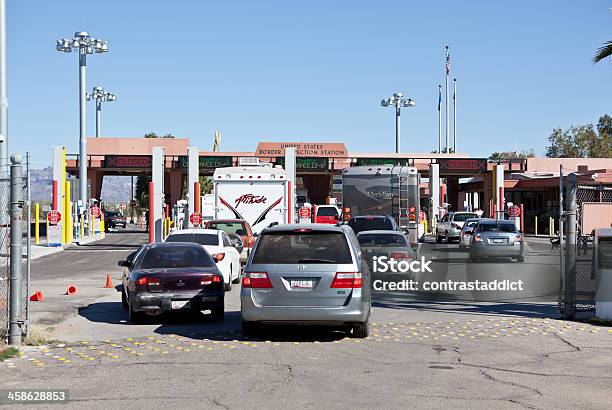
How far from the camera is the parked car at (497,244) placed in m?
30.8

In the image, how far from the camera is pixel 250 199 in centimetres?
3312

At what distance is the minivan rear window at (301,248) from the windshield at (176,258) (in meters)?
2.89

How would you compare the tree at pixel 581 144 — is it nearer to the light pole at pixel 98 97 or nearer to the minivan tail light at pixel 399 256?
the light pole at pixel 98 97

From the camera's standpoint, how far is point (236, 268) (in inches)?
914

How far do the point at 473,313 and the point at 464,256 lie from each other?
17.4 m

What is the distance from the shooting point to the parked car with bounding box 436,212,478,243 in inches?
1885

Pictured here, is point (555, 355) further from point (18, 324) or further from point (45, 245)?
point (45, 245)

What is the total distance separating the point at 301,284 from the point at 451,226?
119 feet

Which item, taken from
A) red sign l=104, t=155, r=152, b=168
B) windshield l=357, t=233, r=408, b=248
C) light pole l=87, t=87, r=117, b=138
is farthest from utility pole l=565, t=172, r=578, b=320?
light pole l=87, t=87, r=117, b=138

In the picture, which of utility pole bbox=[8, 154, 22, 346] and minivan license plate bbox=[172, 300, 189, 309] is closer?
utility pole bbox=[8, 154, 22, 346]

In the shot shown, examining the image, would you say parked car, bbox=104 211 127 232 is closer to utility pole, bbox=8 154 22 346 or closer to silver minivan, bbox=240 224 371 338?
utility pole, bbox=8 154 22 346

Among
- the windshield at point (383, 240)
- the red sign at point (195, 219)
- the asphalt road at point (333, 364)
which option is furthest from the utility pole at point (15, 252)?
the red sign at point (195, 219)

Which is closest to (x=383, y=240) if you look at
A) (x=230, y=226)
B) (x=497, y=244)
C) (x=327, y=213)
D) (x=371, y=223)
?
(x=371, y=223)

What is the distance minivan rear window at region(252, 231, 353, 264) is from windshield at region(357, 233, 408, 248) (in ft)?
26.8
